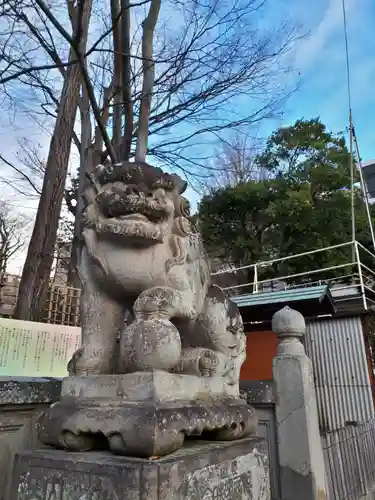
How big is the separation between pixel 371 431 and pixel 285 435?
2164 mm

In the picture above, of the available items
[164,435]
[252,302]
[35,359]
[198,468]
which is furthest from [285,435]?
[252,302]

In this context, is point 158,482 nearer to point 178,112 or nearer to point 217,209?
point 178,112

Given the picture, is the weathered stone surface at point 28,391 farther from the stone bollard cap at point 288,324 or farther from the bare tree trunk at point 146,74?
the bare tree trunk at point 146,74

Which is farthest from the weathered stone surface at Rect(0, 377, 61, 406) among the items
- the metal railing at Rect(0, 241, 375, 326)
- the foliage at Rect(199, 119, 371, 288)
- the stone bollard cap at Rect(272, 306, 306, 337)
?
the foliage at Rect(199, 119, 371, 288)

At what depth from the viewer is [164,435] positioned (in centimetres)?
131

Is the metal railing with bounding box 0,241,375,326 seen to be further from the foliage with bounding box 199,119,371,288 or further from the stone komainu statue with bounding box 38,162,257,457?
the stone komainu statue with bounding box 38,162,257,457

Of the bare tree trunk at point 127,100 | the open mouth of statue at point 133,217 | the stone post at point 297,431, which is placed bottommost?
the stone post at point 297,431

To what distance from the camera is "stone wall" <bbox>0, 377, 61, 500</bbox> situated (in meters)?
1.97

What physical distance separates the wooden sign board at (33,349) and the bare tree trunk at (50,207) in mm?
639

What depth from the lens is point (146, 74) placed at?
6262mm

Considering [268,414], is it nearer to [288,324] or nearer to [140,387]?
[288,324]

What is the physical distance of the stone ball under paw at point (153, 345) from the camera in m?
1.49

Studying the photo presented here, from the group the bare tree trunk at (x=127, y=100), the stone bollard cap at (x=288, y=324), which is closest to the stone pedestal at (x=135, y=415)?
the stone bollard cap at (x=288, y=324)

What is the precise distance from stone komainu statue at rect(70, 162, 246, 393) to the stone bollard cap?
4.17 ft
